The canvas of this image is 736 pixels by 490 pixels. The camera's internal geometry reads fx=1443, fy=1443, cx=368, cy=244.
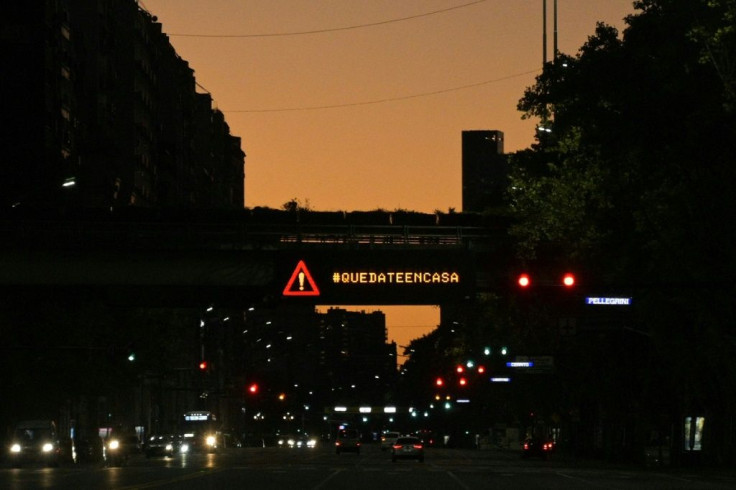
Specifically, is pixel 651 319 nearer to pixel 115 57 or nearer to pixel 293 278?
pixel 293 278

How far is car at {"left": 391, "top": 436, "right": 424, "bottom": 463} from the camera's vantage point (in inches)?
2872

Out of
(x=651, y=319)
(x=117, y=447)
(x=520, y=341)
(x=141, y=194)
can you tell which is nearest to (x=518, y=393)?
(x=520, y=341)

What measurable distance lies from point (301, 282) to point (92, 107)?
75.1 meters

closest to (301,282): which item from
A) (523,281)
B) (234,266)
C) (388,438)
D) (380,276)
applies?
(380,276)

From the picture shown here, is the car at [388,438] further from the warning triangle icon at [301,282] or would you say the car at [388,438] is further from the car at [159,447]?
the warning triangle icon at [301,282]

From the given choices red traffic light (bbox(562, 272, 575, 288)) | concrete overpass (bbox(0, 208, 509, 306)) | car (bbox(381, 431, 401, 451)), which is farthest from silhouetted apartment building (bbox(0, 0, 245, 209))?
red traffic light (bbox(562, 272, 575, 288))

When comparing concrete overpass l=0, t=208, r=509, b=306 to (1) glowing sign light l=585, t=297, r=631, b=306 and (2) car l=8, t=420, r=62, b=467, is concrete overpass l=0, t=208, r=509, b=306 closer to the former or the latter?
(2) car l=8, t=420, r=62, b=467

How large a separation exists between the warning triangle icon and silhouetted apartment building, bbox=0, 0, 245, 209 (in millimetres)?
27865

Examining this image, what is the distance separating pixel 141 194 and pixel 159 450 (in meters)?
55.8

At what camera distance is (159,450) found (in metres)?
86.3

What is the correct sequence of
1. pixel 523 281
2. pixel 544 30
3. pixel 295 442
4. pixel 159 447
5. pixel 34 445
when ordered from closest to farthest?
pixel 523 281, pixel 34 445, pixel 544 30, pixel 159 447, pixel 295 442

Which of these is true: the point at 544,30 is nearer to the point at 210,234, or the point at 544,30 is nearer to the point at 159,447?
the point at 210,234

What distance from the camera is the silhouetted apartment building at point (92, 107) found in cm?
10300

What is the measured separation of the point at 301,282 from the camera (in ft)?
166
